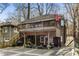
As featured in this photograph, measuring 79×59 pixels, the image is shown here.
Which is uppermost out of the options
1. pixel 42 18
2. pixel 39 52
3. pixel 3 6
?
pixel 3 6

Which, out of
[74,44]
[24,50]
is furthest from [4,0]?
[74,44]

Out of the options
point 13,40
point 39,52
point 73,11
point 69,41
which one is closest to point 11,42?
point 13,40

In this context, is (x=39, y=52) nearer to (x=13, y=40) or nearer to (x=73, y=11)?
(x=13, y=40)

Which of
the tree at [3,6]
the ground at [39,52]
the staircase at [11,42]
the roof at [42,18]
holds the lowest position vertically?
the ground at [39,52]

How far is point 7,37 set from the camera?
3.64 metres

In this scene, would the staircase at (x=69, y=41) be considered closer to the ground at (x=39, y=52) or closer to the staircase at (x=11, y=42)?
the ground at (x=39, y=52)

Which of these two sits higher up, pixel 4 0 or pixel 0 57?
pixel 4 0

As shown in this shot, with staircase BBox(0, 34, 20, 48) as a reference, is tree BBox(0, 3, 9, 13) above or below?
above

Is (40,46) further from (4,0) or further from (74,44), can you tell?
(4,0)

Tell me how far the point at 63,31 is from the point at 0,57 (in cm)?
64

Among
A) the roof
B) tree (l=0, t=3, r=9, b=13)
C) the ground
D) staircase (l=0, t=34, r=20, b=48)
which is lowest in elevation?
the ground

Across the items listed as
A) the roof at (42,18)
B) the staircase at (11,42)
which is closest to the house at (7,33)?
the staircase at (11,42)

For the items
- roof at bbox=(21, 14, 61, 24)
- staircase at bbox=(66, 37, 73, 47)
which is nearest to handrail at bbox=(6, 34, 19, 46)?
roof at bbox=(21, 14, 61, 24)

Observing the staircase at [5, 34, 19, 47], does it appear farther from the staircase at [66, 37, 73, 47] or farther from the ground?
the staircase at [66, 37, 73, 47]
